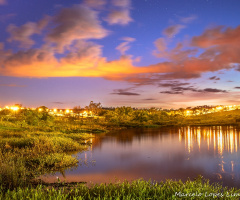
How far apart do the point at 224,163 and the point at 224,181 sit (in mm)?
5943

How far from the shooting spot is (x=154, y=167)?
17984 mm

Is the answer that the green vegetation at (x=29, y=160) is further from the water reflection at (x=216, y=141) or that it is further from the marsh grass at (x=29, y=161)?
the water reflection at (x=216, y=141)

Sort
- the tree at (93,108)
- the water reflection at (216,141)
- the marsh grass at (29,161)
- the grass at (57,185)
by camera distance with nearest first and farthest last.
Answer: the grass at (57,185), the marsh grass at (29,161), the water reflection at (216,141), the tree at (93,108)

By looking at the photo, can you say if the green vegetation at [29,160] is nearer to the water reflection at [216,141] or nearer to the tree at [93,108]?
the water reflection at [216,141]

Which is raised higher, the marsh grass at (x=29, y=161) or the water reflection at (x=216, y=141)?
the marsh grass at (x=29, y=161)

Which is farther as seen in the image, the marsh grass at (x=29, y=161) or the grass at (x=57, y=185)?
the marsh grass at (x=29, y=161)

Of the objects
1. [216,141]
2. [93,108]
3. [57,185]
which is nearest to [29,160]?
[57,185]

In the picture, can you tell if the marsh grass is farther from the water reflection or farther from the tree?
the tree

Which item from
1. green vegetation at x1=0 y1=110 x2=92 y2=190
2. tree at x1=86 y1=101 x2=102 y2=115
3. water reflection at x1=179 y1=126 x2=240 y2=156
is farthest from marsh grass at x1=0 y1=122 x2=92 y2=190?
tree at x1=86 y1=101 x2=102 y2=115

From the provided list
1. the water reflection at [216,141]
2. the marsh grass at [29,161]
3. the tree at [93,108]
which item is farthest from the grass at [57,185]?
the tree at [93,108]

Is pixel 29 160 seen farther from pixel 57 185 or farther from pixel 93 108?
pixel 93 108

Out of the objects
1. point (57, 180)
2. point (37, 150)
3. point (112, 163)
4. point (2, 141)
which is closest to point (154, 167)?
point (112, 163)

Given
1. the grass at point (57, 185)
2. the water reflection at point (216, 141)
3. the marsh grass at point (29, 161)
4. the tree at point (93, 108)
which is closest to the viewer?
the grass at point (57, 185)

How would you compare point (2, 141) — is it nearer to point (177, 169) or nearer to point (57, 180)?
point (57, 180)
